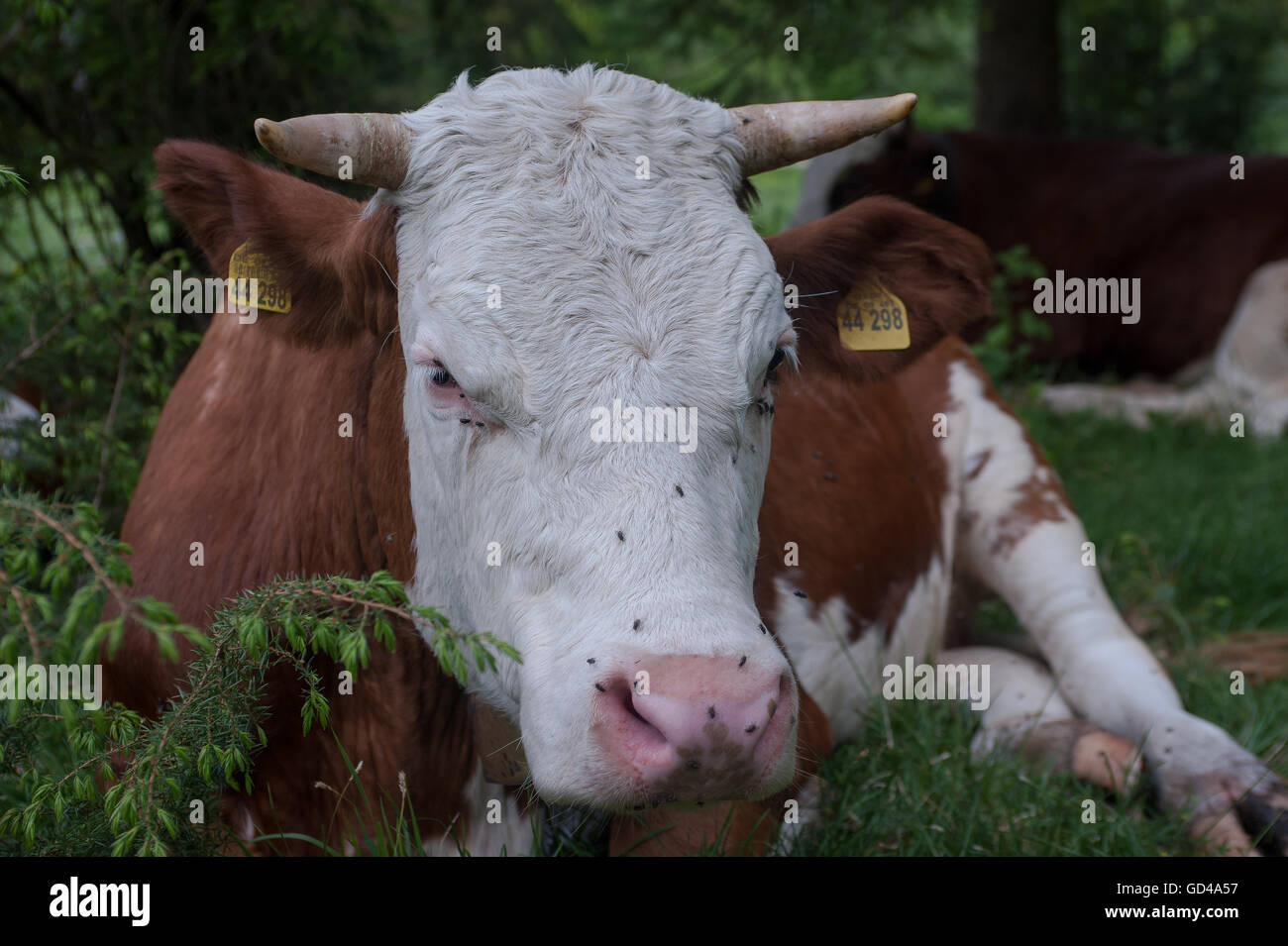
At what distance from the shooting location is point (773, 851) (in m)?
2.89

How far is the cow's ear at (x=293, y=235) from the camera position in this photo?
2527 millimetres

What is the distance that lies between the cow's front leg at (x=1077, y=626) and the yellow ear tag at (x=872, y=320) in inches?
55.7

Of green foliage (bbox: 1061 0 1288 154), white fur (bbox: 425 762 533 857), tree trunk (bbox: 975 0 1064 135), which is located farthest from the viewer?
green foliage (bbox: 1061 0 1288 154)

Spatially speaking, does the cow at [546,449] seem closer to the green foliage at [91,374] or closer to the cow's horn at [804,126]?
the cow's horn at [804,126]

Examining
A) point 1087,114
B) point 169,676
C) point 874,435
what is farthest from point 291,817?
point 1087,114

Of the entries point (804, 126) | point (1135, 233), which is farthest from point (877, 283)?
point (1135, 233)

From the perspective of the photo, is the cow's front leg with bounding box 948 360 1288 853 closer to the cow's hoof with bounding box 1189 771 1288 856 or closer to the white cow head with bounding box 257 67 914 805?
the cow's hoof with bounding box 1189 771 1288 856

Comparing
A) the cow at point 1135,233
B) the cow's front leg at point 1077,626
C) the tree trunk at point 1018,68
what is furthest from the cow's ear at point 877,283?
the tree trunk at point 1018,68

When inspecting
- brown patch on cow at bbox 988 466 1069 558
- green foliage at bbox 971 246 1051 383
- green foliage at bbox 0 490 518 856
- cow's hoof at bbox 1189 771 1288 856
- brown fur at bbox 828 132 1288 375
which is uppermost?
brown fur at bbox 828 132 1288 375

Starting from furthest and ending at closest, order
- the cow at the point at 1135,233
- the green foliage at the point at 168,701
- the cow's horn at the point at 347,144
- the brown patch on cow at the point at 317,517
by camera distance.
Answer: the cow at the point at 1135,233 → the brown patch on cow at the point at 317,517 → the cow's horn at the point at 347,144 → the green foliage at the point at 168,701

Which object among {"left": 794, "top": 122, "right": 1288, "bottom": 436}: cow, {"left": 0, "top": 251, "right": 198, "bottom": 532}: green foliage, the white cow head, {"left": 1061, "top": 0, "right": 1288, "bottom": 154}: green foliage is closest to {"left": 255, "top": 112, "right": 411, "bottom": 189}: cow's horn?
the white cow head

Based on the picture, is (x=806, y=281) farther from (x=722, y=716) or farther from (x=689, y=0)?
(x=689, y=0)

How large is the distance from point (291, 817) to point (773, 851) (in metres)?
1.07

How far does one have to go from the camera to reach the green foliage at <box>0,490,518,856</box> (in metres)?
1.83
